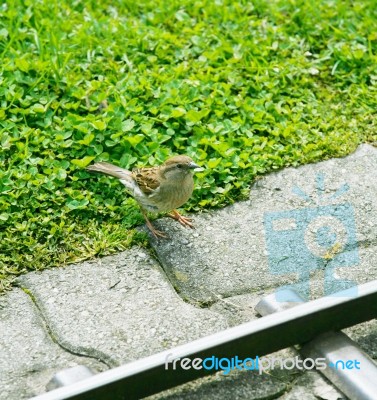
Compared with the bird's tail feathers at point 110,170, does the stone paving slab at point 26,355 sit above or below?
below

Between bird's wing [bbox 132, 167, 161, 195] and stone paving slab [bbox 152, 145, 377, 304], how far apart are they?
301mm

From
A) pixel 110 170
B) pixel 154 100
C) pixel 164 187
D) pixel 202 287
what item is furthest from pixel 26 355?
pixel 154 100

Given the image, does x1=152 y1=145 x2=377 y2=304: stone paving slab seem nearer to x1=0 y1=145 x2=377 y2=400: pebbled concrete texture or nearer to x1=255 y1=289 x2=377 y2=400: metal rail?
x1=0 y1=145 x2=377 y2=400: pebbled concrete texture

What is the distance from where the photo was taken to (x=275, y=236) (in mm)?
4793

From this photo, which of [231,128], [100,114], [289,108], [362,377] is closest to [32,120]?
[100,114]

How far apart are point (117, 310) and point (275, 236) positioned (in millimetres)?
1121

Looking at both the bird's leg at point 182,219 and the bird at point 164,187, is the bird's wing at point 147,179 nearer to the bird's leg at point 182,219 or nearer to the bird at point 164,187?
the bird at point 164,187

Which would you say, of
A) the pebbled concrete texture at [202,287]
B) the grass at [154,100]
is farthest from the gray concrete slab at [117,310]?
the grass at [154,100]

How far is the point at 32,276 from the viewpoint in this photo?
4.43m

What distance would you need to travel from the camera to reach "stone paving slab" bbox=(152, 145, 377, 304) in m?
4.47

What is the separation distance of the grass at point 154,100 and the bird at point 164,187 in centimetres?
15

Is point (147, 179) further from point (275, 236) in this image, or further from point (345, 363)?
point (345, 363)

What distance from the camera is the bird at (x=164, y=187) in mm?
4738

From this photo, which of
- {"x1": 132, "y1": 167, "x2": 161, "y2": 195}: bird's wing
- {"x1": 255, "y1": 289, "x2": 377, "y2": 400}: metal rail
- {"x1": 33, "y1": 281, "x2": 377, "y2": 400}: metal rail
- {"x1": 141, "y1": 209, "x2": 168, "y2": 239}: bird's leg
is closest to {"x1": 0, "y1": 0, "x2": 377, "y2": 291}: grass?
{"x1": 141, "y1": 209, "x2": 168, "y2": 239}: bird's leg
